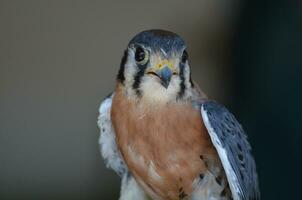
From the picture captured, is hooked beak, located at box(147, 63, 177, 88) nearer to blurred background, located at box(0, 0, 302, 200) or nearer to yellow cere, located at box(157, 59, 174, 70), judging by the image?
yellow cere, located at box(157, 59, 174, 70)

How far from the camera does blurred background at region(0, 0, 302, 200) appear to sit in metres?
4.77

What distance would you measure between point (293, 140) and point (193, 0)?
1.11 m

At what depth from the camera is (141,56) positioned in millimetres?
3225

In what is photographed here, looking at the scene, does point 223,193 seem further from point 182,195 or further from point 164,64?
point 164,64

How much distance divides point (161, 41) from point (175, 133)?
346 millimetres

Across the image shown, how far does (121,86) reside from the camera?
340 centimetres

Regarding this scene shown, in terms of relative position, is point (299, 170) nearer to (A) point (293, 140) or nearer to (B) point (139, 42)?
(A) point (293, 140)

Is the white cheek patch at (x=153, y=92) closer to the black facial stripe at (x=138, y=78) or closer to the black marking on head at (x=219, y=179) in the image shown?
the black facial stripe at (x=138, y=78)

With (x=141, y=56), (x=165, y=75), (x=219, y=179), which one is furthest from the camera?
(x=219, y=179)

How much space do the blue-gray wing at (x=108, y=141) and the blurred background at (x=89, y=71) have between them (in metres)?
1.16

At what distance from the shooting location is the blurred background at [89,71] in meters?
4.77

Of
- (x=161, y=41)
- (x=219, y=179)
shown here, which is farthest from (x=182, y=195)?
(x=161, y=41)

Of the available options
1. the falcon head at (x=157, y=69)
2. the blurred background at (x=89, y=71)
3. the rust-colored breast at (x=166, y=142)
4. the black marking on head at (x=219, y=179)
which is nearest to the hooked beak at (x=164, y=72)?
the falcon head at (x=157, y=69)

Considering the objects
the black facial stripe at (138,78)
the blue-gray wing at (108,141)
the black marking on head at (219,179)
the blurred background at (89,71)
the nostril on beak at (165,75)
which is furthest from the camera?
the blurred background at (89,71)
